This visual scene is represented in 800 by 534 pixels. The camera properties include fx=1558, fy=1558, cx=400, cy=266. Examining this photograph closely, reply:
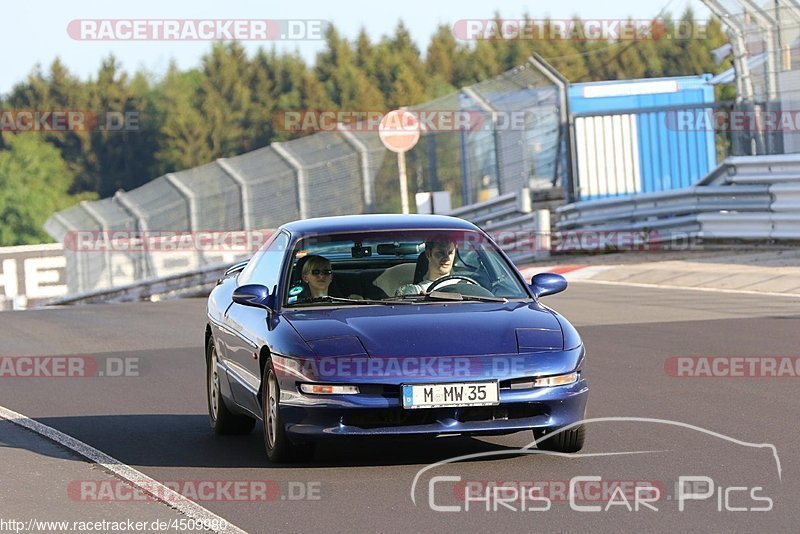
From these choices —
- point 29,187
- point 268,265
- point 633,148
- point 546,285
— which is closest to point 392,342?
point 546,285

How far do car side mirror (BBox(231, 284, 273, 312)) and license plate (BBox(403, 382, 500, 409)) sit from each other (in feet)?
4.27

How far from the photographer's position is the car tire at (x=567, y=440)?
25.9 feet

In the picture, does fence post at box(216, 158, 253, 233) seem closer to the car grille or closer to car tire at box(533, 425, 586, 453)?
car tire at box(533, 425, 586, 453)

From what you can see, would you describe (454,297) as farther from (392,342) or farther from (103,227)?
(103,227)

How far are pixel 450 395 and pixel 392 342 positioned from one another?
16.1 inches

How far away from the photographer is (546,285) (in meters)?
8.81

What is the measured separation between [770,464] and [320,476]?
2175mm

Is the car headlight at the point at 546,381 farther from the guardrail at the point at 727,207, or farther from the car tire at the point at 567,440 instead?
the guardrail at the point at 727,207

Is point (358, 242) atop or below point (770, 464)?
atop

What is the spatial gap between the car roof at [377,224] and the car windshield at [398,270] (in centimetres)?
5

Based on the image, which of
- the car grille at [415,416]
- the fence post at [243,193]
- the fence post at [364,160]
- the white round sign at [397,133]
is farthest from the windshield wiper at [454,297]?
the fence post at [243,193]

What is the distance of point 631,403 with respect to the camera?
998 centimetres

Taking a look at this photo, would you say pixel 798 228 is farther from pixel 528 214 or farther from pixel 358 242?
pixel 358 242

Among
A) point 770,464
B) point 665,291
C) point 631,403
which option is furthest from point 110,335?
point 770,464
